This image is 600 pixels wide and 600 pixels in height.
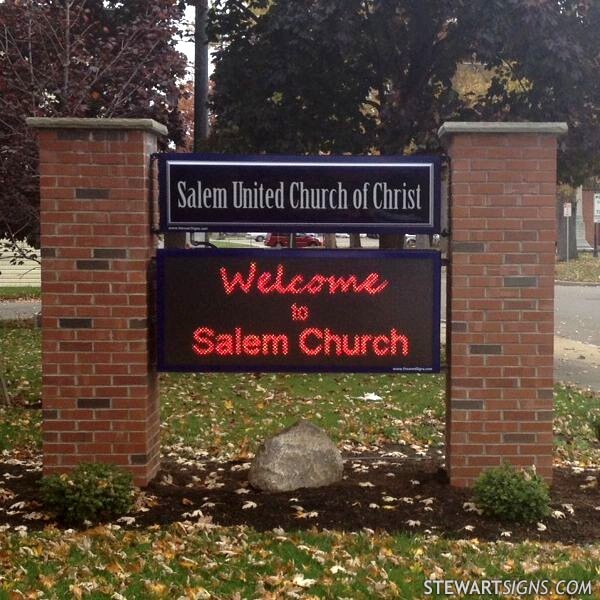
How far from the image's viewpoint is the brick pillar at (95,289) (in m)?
6.22

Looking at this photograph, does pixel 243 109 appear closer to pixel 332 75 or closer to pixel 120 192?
pixel 332 75

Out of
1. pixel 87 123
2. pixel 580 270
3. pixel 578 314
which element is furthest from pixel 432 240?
pixel 580 270

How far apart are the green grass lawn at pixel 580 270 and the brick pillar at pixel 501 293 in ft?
98.0

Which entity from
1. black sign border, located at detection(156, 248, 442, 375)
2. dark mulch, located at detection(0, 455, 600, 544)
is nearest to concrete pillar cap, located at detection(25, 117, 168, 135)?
black sign border, located at detection(156, 248, 442, 375)

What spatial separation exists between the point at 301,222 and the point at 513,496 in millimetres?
2203

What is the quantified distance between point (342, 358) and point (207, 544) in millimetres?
1585

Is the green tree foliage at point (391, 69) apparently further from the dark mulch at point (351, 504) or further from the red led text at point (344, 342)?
the dark mulch at point (351, 504)

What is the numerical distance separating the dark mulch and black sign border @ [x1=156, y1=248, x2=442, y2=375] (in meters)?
0.83

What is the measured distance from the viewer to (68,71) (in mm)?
10281

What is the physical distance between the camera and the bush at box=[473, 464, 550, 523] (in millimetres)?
5797

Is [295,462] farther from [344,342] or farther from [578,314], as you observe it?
[578,314]

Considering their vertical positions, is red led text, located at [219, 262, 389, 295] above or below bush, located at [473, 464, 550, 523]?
above

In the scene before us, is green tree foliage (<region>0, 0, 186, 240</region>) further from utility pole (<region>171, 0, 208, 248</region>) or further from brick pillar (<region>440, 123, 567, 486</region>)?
brick pillar (<region>440, 123, 567, 486</region>)

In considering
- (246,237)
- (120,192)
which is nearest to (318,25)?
(120,192)
